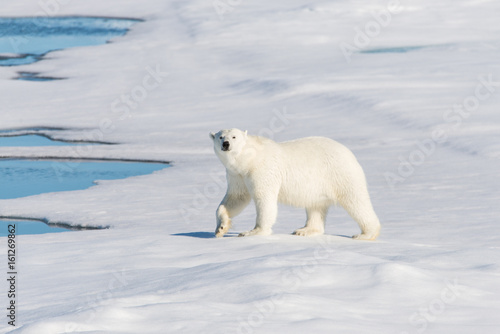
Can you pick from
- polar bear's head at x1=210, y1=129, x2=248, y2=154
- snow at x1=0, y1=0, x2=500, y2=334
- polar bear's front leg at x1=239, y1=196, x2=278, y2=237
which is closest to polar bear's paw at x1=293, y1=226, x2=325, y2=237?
snow at x1=0, y1=0, x2=500, y2=334

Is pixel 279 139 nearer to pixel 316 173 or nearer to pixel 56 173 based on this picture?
pixel 56 173

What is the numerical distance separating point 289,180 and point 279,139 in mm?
5584

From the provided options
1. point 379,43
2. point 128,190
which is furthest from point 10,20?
point 128,190

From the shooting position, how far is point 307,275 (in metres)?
3.24

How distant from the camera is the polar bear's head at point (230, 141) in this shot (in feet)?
14.9

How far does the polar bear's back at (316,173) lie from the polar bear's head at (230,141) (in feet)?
1.06

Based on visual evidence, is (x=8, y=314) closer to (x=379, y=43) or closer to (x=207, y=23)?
(x=379, y=43)

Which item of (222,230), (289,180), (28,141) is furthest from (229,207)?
(28,141)

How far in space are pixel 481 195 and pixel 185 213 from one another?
2.69 meters

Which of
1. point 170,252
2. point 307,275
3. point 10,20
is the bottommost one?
point 10,20

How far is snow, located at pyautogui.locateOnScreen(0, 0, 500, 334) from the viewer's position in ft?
9.50

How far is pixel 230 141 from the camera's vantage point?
4547 millimetres

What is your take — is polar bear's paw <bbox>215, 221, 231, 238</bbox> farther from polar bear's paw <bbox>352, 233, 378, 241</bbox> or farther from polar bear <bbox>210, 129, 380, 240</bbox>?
polar bear's paw <bbox>352, 233, 378, 241</bbox>


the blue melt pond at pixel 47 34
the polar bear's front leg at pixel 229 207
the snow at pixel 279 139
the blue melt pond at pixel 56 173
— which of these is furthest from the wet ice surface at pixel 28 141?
the blue melt pond at pixel 47 34
